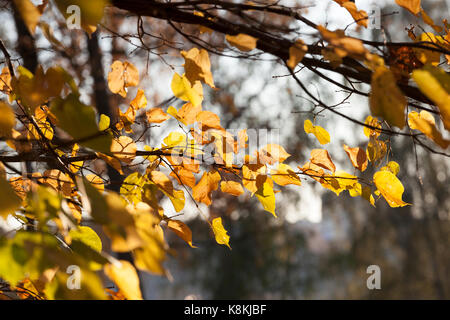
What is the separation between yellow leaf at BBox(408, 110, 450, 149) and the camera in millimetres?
498

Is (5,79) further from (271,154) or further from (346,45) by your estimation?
(346,45)

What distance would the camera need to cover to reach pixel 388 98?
0.45 meters

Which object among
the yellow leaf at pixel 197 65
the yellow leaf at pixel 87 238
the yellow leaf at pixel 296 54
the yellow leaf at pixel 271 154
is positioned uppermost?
the yellow leaf at pixel 197 65

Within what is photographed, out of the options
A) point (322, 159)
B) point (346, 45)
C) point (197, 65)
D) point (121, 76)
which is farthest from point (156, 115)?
point (346, 45)

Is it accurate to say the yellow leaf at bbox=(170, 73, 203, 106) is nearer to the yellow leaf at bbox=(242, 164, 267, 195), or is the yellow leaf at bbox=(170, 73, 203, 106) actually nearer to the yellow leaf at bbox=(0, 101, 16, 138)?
the yellow leaf at bbox=(242, 164, 267, 195)

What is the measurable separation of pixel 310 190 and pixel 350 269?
11.5 feet

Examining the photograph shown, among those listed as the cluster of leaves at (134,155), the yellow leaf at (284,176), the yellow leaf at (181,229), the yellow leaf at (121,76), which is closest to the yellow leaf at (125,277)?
the cluster of leaves at (134,155)

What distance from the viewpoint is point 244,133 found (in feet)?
2.58

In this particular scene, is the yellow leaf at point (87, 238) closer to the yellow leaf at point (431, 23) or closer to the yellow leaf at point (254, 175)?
the yellow leaf at point (254, 175)

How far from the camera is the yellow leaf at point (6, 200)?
370 mm

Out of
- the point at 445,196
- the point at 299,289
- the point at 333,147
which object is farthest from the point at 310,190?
the point at 445,196

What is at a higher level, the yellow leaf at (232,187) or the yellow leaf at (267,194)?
the yellow leaf at (232,187)
